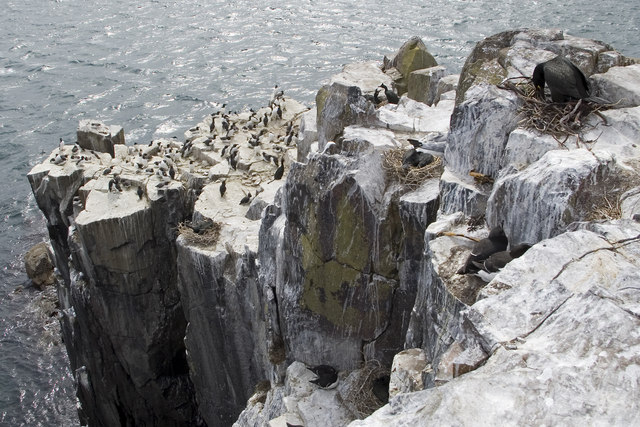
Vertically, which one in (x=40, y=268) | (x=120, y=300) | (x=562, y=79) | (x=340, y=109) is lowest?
(x=40, y=268)

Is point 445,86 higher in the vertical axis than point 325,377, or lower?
higher

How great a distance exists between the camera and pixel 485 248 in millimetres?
9375

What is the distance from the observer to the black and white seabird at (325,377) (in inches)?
531

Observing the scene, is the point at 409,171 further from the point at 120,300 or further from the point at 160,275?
the point at 120,300

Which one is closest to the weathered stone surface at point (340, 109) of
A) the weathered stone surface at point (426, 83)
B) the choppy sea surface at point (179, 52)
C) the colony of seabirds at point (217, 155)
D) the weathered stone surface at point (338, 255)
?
the weathered stone surface at point (338, 255)

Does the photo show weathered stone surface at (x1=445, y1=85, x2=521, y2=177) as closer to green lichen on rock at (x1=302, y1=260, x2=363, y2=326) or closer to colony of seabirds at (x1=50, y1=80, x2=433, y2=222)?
green lichen on rock at (x1=302, y1=260, x2=363, y2=326)

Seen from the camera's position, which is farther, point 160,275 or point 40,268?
point 40,268

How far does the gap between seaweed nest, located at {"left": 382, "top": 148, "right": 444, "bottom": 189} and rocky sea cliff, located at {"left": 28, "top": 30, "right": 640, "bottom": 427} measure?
4 cm

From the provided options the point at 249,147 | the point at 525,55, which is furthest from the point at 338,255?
the point at 249,147

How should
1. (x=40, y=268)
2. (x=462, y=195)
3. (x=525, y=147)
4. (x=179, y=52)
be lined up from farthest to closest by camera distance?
(x=179, y=52) → (x=40, y=268) → (x=462, y=195) → (x=525, y=147)

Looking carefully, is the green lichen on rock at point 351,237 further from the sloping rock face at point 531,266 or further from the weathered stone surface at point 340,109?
the weathered stone surface at point 340,109

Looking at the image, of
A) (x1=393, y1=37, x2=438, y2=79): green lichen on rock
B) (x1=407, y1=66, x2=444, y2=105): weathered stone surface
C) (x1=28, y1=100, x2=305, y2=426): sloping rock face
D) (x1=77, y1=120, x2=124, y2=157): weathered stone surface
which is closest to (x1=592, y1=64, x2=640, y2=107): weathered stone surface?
(x1=407, y1=66, x2=444, y2=105): weathered stone surface

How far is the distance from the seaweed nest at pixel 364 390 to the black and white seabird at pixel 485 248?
13.9ft

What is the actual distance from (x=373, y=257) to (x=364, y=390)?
2.81 meters
